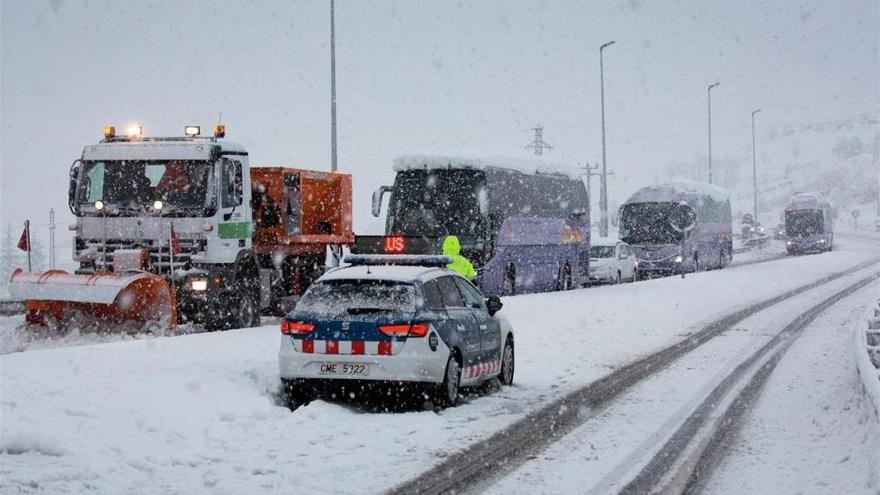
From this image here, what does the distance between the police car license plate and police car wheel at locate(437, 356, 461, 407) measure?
33.5 inches

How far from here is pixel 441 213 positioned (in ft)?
98.6

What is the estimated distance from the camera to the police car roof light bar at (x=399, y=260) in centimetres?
1251

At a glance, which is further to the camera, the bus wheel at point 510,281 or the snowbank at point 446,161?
the bus wheel at point 510,281

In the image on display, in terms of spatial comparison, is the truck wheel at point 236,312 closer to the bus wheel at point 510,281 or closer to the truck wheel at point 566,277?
the bus wheel at point 510,281

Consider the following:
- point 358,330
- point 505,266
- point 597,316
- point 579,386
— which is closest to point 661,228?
point 505,266

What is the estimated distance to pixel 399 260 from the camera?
13.0 m

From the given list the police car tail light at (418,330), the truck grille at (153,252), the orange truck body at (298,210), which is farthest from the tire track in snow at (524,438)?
the orange truck body at (298,210)

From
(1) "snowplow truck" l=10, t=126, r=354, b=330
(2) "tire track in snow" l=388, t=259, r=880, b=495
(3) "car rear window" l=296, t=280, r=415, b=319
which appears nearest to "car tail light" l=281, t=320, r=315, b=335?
(3) "car rear window" l=296, t=280, r=415, b=319

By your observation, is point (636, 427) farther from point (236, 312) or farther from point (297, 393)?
point (236, 312)

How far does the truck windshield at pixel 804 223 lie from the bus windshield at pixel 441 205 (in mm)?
47152

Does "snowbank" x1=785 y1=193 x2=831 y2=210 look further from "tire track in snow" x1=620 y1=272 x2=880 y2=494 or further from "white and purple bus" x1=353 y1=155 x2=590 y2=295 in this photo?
"tire track in snow" x1=620 y1=272 x2=880 y2=494

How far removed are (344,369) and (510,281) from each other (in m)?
21.1

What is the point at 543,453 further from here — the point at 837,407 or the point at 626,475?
the point at 837,407

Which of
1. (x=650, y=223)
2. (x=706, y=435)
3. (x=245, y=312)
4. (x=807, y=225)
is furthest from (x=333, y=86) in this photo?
(x=807, y=225)
